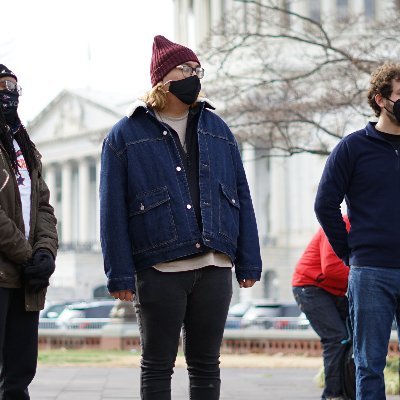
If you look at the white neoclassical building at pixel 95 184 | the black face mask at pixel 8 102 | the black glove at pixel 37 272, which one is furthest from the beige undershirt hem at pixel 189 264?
the white neoclassical building at pixel 95 184

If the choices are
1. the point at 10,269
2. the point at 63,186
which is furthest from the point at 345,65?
the point at 63,186

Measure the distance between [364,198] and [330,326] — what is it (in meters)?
2.63

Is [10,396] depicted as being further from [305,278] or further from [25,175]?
[305,278]

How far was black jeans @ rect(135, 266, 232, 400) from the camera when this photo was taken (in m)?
5.59

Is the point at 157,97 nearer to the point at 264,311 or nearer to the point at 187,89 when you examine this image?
the point at 187,89

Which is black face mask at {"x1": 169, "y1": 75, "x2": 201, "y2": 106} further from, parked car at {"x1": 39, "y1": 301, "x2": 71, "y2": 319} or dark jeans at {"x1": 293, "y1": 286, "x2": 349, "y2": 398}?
parked car at {"x1": 39, "y1": 301, "x2": 71, "y2": 319}

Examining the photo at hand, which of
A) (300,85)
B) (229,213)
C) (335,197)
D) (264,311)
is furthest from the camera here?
(264,311)

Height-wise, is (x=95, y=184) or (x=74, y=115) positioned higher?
(x=74, y=115)

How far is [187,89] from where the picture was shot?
5820 mm

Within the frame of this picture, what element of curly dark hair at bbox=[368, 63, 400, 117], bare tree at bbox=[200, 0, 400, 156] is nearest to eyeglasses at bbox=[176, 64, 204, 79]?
curly dark hair at bbox=[368, 63, 400, 117]

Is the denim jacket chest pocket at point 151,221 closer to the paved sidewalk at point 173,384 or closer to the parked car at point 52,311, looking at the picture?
the paved sidewalk at point 173,384

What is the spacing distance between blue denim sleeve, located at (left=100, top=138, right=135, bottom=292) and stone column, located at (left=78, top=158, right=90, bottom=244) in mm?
89196

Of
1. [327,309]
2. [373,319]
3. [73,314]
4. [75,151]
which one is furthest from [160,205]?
[75,151]

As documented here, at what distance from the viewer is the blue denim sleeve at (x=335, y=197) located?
6.37 m
